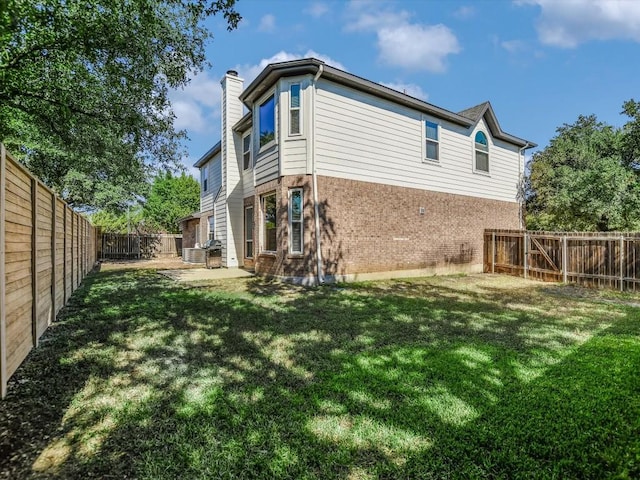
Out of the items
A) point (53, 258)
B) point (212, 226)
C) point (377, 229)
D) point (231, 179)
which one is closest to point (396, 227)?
point (377, 229)

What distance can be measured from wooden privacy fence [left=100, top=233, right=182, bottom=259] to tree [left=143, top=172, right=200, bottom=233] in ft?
39.8

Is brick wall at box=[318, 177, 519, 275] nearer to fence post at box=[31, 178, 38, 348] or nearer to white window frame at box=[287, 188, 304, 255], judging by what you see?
Answer: white window frame at box=[287, 188, 304, 255]

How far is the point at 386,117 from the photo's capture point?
36.2 ft

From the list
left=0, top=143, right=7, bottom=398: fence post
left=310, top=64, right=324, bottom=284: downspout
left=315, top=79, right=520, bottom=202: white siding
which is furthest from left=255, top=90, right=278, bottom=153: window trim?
left=0, top=143, right=7, bottom=398: fence post

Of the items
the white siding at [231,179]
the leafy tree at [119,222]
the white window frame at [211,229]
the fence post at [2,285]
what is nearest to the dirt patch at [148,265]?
the white window frame at [211,229]

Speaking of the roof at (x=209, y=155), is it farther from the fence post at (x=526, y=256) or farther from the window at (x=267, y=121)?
the fence post at (x=526, y=256)

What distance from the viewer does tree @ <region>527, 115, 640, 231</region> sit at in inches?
579

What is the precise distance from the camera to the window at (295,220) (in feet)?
32.0

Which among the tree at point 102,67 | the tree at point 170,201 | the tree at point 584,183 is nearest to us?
the tree at point 102,67

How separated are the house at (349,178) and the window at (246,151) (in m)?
0.08

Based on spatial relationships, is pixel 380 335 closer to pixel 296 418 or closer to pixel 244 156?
pixel 296 418

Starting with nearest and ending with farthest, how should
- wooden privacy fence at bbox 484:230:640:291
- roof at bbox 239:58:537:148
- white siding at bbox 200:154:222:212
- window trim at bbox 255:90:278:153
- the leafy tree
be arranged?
wooden privacy fence at bbox 484:230:640:291 < roof at bbox 239:58:537:148 < window trim at bbox 255:90:278:153 < white siding at bbox 200:154:222:212 < the leafy tree

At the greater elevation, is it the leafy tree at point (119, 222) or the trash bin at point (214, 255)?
the leafy tree at point (119, 222)

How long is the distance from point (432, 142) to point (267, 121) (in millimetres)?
6185
